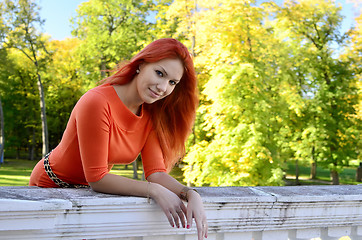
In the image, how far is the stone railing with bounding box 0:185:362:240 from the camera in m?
1.23

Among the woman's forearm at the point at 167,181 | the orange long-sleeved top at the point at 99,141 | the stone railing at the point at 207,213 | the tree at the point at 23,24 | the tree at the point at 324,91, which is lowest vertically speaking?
the stone railing at the point at 207,213

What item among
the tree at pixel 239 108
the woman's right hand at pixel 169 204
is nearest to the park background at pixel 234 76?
the tree at pixel 239 108

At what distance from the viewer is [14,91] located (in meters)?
27.8

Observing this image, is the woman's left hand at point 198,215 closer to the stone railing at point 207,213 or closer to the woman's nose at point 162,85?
the stone railing at point 207,213

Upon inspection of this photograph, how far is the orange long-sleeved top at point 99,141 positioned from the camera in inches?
61.0

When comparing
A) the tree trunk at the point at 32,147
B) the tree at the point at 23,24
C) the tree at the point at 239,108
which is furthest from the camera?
the tree trunk at the point at 32,147

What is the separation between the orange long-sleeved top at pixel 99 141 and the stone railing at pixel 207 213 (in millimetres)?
180

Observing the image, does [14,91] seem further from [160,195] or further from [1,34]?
[160,195]

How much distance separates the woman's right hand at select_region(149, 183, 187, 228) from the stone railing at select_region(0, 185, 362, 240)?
1.7 inches

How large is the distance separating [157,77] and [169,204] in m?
0.68

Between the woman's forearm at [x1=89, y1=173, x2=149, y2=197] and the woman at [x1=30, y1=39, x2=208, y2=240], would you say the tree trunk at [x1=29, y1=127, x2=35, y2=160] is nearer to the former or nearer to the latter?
the woman at [x1=30, y1=39, x2=208, y2=240]

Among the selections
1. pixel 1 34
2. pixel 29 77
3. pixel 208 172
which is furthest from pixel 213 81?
pixel 29 77

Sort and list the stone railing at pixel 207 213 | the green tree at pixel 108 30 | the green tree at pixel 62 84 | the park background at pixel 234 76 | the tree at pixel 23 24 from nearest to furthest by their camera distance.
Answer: the stone railing at pixel 207 213 < the park background at pixel 234 76 < the green tree at pixel 108 30 < the tree at pixel 23 24 < the green tree at pixel 62 84

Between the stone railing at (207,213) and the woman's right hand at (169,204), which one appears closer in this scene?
the stone railing at (207,213)
